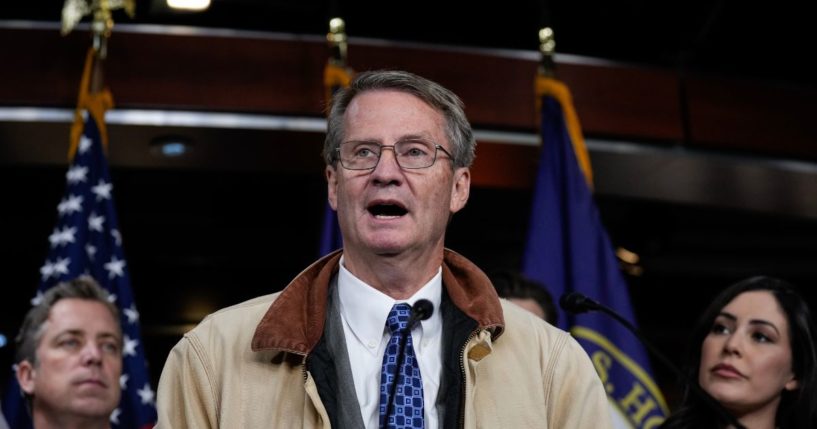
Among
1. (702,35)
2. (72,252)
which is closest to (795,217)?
(702,35)

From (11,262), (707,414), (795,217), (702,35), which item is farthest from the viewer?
(11,262)

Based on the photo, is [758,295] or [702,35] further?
[702,35]

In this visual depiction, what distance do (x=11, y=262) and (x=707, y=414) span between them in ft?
14.4

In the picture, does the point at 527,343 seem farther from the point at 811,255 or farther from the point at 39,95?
the point at 811,255

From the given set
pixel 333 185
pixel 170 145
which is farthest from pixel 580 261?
pixel 333 185

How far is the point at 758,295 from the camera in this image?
3.40m

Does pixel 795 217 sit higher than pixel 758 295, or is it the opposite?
pixel 795 217

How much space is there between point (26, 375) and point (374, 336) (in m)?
1.88

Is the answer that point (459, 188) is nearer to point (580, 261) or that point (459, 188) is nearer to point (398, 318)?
point (398, 318)

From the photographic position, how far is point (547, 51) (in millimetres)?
4289

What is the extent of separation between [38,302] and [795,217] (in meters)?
3.40

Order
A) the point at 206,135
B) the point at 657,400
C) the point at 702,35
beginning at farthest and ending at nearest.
A: 1. the point at 702,35
2. the point at 206,135
3. the point at 657,400

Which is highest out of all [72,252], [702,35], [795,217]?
[702,35]

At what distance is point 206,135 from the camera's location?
14.7ft
